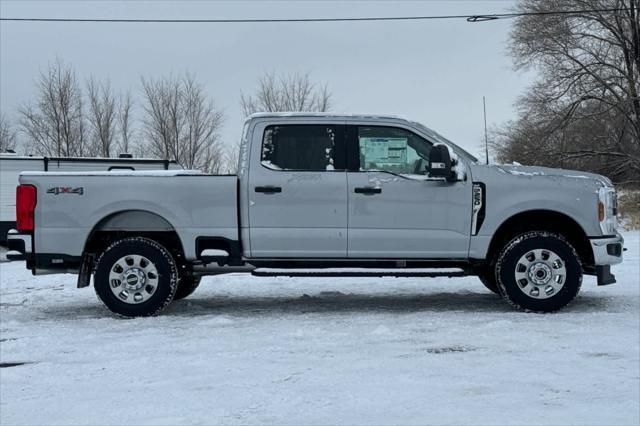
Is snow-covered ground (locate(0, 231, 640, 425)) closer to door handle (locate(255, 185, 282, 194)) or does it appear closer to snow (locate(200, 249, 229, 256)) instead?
snow (locate(200, 249, 229, 256))

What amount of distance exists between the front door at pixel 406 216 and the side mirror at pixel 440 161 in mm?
151

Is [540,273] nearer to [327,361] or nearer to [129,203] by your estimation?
[327,361]

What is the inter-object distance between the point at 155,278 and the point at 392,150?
2.74 metres

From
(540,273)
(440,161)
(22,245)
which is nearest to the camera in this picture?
(440,161)

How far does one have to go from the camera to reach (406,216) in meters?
6.64

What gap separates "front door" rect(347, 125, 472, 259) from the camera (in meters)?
6.63

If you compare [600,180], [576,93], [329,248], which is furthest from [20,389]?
[576,93]

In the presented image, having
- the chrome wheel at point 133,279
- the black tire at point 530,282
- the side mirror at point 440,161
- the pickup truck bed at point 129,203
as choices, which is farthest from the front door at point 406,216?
the chrome wheel at point 133,279

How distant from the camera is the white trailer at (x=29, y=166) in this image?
16.9 meters

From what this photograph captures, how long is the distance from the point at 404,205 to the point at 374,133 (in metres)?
0.82

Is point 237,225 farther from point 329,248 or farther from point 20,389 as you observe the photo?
point 20,389

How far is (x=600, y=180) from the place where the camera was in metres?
6.76

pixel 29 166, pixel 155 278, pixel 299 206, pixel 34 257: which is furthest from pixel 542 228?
pixel 29 166

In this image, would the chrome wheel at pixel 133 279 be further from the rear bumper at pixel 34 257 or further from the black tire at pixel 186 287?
the black tire at pixel 186 287
